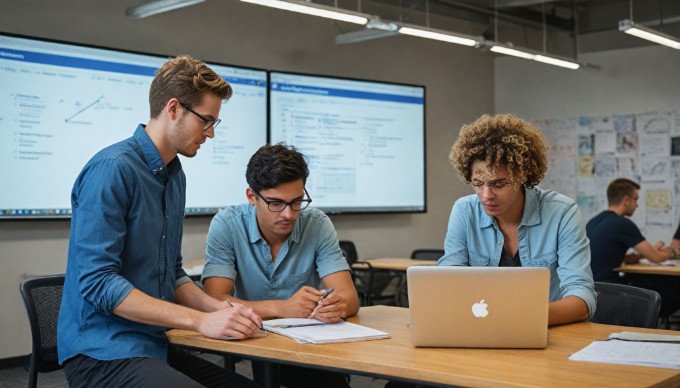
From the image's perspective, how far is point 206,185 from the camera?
6277 millimetres

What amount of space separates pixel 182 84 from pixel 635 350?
1.43 metres

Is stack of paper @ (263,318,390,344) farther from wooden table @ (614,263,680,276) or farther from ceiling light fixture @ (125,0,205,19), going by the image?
wooden table @ (614,263,680,276)

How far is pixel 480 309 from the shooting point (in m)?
2.14

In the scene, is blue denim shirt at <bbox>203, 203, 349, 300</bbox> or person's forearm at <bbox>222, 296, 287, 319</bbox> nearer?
person's forearm at <bbox>222, 296, 287, 319</bbox>

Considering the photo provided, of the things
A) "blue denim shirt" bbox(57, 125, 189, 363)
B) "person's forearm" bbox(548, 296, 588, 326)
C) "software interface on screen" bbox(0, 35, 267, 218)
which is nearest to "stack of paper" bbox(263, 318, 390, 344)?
"blue denim shirt" bbox(57, 125, 189, 363)

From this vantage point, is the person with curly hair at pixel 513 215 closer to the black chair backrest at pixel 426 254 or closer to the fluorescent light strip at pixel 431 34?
the fluorescent light strip at pixel 431 34

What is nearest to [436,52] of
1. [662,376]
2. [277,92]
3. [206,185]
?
[277,92]

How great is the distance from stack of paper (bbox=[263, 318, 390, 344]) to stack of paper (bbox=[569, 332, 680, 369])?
581mm

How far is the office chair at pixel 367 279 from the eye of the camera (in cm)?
638

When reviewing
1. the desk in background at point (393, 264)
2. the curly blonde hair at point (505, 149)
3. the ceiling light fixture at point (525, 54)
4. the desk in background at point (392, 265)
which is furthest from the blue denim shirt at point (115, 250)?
the ceiling light fixture at point (525, 54)

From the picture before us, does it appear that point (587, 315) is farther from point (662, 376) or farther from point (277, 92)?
point (277, 92)

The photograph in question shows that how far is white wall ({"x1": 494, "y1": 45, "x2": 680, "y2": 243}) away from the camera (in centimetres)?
809

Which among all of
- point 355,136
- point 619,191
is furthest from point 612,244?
point 355,136

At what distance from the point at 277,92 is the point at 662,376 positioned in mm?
5281
